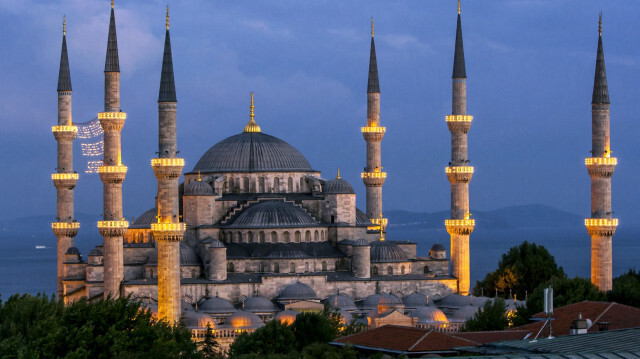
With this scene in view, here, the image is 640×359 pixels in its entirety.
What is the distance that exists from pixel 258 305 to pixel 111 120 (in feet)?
28.2

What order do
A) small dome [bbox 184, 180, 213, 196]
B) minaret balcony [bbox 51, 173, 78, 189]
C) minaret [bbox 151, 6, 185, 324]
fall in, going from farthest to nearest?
minaret balcony [bbox 51, 173, 78, 189], small dome [bbox 184, 180, 213, 196], minaret [bbox 151, 6, 185, 324]

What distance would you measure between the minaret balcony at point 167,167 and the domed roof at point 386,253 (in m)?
9.92

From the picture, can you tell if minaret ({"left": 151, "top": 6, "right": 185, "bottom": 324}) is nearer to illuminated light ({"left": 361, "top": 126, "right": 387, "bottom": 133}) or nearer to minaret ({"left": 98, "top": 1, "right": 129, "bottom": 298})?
minaret ({"left": 98, "top": 1, "right": 129, "bottom": 298})

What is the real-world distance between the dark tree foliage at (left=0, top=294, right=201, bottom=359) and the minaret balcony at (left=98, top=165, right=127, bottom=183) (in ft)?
42.9

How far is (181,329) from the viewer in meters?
33.8

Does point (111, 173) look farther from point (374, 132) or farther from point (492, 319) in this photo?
point (492, 319)

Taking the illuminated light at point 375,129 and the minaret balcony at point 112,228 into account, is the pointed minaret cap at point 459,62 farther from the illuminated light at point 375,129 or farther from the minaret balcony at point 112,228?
the minaret balcony at point 112,228

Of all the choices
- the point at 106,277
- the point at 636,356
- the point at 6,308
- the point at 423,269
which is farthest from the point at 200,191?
the point at 636,356

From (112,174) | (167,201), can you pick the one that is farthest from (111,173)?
(167,201)

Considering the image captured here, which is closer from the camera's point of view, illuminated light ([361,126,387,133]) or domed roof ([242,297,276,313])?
domed roof ([242,297,276,313])

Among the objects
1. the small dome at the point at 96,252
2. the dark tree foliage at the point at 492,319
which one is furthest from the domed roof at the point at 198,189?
the dark tree foliage at the point at 492,319

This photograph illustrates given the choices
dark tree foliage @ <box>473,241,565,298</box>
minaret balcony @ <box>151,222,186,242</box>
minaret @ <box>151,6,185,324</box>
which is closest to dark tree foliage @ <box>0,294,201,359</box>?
minaret @ <box>151,6,185,324</box>

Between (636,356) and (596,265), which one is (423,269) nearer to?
(596,265)

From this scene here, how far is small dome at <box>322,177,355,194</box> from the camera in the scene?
49.6 m
